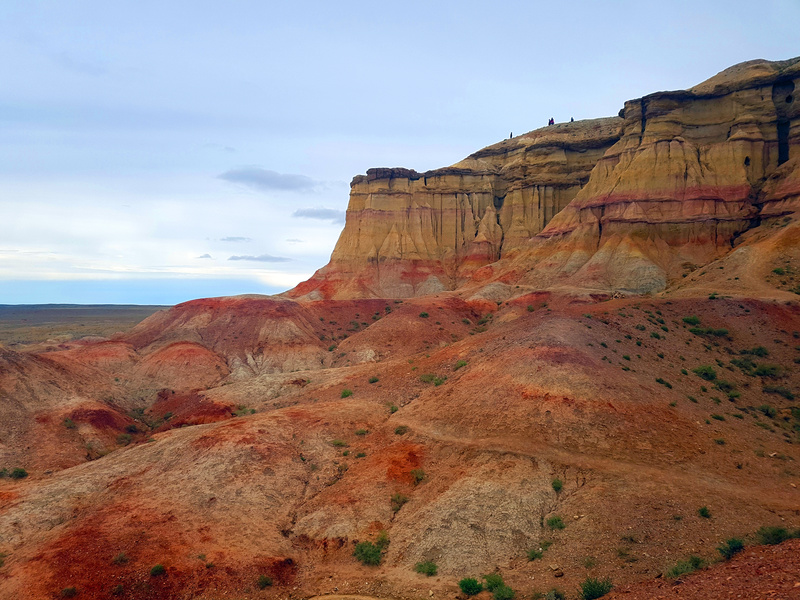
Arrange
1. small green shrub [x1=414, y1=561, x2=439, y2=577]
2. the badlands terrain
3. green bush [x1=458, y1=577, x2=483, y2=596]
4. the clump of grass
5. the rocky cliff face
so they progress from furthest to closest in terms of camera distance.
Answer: the rocky cliff face < small green shrub [x1=414, y1=561, x2=439, y2=577] < the badlands terrain < green bush [x1=458, y1=577, x2=483, y2=596] < the clump of grass

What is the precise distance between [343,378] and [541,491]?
66.8 ft

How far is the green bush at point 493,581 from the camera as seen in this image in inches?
597

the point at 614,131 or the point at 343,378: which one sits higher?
the point at 614,131

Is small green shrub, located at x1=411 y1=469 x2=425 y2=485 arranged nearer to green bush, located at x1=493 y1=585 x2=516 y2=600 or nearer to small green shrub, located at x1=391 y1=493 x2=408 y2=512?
small green shrub, located at x1=391 y1=493 x2=408 y2=512

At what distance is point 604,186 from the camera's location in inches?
2429

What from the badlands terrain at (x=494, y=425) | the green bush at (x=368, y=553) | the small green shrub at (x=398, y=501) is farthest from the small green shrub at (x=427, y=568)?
the small green shrub at (x=398, y=501)

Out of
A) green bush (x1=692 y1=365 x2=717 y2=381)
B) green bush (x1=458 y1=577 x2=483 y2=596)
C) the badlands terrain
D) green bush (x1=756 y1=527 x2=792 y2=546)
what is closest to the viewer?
green bush (x1=756 y1=527 x2=792 y2=546)

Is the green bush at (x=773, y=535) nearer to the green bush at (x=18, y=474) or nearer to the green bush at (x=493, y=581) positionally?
the green bush at (x=493, y=581)

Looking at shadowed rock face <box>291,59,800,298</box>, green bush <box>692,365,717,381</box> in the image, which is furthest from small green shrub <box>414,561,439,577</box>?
shadowed rock face <box>291,59,800,298</box>

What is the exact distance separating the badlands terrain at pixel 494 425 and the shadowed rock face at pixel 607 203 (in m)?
0.35

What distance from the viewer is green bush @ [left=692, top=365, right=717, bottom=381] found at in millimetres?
29078

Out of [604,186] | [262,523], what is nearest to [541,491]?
[262,523]

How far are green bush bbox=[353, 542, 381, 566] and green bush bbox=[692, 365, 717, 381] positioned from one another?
21772 millimetres

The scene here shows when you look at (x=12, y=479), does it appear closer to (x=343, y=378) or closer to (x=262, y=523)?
(x=262, y=523)
